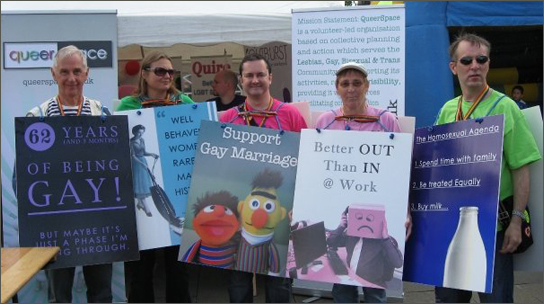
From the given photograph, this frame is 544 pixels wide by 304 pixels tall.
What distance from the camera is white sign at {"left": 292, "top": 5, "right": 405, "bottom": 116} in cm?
466

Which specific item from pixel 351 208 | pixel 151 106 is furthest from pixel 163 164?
pixel 351 208

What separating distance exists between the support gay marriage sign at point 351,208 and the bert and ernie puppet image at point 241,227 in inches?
4.9

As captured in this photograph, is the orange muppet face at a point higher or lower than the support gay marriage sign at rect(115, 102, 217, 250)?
Answer: lower

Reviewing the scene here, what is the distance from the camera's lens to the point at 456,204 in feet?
8.38

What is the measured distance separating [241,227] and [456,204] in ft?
3.53

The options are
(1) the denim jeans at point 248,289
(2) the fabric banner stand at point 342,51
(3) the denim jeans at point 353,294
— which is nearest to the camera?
(3) the denim jeans at point 353,294

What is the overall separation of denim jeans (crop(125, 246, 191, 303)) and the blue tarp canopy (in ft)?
11.2

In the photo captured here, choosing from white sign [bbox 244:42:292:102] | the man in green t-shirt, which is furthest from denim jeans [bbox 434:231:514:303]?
white sign [bbox 244:42:292:102]

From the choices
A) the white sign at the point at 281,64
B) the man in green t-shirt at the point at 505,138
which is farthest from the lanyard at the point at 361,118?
the white sign at the point at 281,64

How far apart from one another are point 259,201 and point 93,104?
1135 millimetres

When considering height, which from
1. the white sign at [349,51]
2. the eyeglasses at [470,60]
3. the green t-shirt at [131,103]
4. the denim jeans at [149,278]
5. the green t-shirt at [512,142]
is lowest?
the denim jeans at [149,278]

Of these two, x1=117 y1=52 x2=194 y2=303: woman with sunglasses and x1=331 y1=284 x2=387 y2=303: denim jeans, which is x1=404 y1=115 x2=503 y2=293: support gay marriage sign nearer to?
x1=331 y1=284 x2=387 y2=303: denim jeans

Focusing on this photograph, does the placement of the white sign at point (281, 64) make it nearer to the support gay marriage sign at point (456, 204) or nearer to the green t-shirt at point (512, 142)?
the support gay marriage sign at point (456, 204)

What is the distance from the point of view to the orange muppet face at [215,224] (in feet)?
9.11
